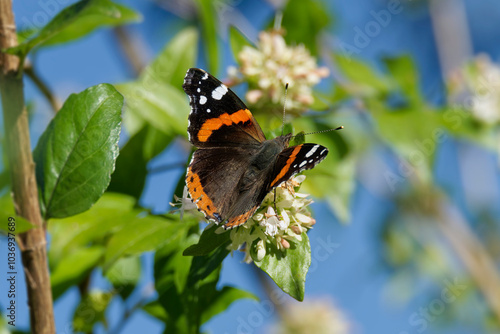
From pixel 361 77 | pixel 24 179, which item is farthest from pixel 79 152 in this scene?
pixel 361 77

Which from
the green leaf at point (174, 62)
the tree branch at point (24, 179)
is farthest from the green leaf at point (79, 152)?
the green leaf at point (174, 62)

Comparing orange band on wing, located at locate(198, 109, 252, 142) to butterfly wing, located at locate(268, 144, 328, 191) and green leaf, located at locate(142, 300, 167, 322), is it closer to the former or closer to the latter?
butterfly wing, located at locate(268, 144, 328, 191)

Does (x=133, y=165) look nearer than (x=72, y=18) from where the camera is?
No

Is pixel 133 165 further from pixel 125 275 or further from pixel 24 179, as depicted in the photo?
pixel 24 179

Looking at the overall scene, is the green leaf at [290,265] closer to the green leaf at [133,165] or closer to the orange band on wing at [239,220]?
the orange band on wing at [239,220]

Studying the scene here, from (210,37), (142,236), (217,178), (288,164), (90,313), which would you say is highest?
(210,37)

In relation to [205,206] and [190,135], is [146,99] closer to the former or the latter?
[190,135]

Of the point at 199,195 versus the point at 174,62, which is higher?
the point at 174,62
